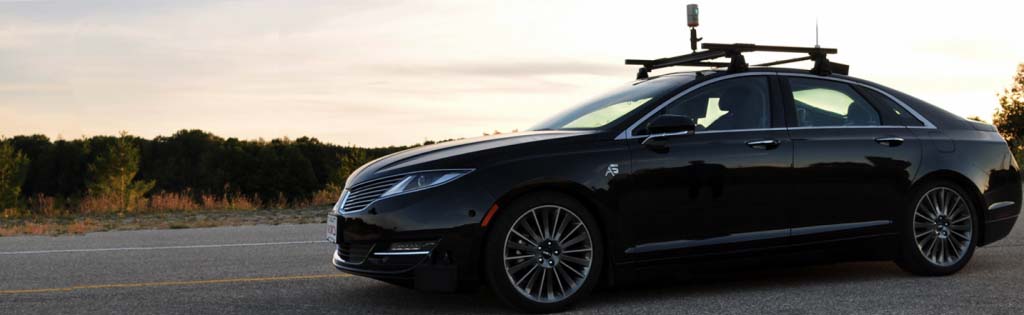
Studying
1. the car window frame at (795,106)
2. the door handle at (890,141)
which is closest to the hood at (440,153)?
the car window frame at (795,106)

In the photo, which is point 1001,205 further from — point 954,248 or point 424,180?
point 424,180

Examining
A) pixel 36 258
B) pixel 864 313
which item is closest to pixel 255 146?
pixel 36 258

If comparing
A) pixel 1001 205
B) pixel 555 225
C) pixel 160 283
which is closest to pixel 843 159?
pixel 1001 205

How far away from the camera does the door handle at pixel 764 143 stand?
23.6ft

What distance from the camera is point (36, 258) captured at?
10.7m

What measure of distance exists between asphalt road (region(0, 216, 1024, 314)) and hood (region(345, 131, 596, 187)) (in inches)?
35.1

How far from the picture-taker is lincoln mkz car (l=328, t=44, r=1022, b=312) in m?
6.30

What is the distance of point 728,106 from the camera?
24.3 ft

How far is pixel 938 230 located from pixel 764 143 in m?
1.79

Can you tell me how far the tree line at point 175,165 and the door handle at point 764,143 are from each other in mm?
76596

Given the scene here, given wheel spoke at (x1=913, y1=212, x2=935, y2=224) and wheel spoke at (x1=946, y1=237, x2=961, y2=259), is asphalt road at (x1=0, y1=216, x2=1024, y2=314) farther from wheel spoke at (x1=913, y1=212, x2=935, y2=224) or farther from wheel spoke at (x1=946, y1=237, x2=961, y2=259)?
wheel spoke at (x1=913, y1=212, x2=935, y2=224)

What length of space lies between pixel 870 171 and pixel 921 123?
2.83 feet

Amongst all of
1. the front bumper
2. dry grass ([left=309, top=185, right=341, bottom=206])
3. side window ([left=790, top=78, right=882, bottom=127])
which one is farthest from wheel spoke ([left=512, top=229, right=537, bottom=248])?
dry grass ([left=309, top=185, right=341, bottom=206])

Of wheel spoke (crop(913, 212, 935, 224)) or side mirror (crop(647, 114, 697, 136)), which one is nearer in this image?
side mirror (crop(647, 114, 697, 136))
